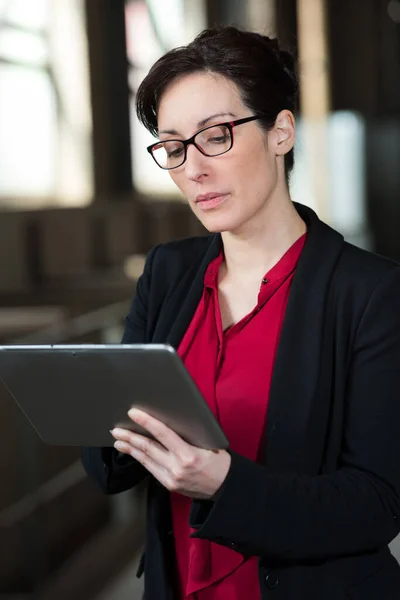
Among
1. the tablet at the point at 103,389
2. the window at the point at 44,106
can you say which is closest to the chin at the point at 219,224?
the tablet at the point at 103,389

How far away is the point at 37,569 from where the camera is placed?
3.40m

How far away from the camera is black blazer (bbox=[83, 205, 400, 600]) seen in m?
1.28

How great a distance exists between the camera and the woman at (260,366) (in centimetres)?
129

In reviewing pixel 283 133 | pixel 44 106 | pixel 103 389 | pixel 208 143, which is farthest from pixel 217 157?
pixel 44 106

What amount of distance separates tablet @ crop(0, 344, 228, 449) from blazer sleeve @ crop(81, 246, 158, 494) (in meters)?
0.14

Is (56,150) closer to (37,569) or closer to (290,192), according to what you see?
(37,569)

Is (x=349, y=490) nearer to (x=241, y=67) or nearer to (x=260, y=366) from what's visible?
(x=260, y=366)

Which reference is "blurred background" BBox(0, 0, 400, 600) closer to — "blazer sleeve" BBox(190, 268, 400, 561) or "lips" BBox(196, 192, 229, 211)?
"lips" BBox(196, 192, 229, 211)

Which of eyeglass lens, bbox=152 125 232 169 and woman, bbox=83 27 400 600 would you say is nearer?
woman, bbox=83 27 400 600

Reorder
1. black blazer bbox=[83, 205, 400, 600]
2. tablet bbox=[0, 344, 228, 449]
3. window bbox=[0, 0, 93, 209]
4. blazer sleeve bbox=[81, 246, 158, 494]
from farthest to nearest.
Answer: window bbox=[0, 0, 93, 209], blazer sleeve bbox=[81, 246, 158, 494], black blazer bbox=[83, 205, 400, 600], tablet bbox=[0, 344, 228, 449]

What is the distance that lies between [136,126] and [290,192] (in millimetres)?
7061

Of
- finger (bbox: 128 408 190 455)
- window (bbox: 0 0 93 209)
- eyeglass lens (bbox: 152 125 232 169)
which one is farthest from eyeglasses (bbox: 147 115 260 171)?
window (bbox: 0 0 93 209)

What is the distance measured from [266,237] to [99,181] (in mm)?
6638

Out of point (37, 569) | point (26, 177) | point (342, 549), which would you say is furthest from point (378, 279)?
point (26, 177)
